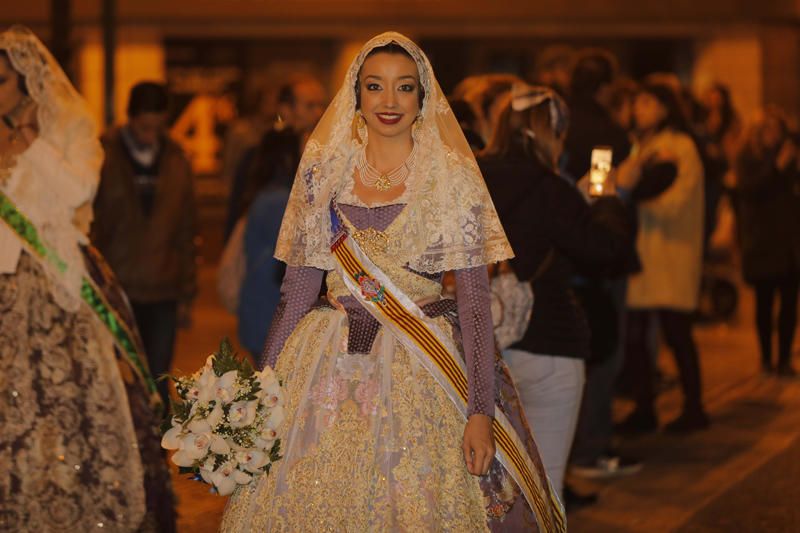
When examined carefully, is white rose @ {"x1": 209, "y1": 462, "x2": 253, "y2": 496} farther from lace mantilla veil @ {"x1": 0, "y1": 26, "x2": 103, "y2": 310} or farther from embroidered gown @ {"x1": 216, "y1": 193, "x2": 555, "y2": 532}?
lace mantilla veil @ {"x1": 0, "y1": 26, "x2": 103, "y2": 310}

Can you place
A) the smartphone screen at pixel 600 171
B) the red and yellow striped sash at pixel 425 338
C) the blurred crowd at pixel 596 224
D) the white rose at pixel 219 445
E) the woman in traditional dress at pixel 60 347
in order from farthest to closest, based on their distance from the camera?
the smartphone screen at pixel 600 171 < the blurred crowd at pixel 596 224 < the woman in traditional dress at pixel 60 347 < the red and yellow striped sash at pixel 425 338 < the white rose at pixel 219 445

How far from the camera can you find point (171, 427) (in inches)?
176

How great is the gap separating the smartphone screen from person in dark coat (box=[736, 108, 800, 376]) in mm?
4835

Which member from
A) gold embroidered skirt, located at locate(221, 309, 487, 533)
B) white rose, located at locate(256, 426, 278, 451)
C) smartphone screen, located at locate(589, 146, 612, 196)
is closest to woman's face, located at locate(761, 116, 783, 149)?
smartphone screen, located at locate(589, 146, 612, 196)

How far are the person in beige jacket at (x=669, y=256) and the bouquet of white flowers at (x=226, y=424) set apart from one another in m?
4.98

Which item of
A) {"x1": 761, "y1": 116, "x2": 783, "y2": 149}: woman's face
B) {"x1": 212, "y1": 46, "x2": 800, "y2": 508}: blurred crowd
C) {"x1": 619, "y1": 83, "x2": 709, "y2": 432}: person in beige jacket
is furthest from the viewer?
{"x1": 761, "y1": 116, "x2": 783, "y2": 149}: woman's face

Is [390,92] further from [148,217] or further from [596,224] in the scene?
[148,217]

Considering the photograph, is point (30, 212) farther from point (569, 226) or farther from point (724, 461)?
point (724, 461)

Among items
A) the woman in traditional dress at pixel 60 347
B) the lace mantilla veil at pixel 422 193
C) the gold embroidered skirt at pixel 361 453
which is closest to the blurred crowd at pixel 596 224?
the woman in traditional dress at pixel 60 347

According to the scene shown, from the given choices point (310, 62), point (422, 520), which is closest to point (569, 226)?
point (422, 520)

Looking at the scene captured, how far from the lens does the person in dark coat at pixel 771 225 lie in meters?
11.0

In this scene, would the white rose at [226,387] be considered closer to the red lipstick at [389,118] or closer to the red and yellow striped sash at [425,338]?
the red and yellow striped sash at [425,338]

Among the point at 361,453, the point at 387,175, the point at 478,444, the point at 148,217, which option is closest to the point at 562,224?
the point at 387,175

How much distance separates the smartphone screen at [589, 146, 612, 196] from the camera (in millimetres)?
6391
